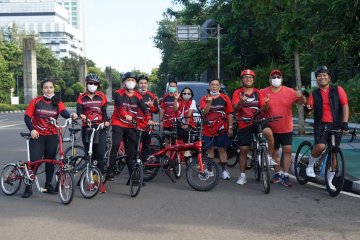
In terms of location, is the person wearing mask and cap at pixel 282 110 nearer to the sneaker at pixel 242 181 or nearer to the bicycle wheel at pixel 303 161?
the bicycle wheel at pixel 303 161

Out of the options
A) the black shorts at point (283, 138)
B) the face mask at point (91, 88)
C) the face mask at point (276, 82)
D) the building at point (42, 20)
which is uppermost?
the building at point (42, 20)

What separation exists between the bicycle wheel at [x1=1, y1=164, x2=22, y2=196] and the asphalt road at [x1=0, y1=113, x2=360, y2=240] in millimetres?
133

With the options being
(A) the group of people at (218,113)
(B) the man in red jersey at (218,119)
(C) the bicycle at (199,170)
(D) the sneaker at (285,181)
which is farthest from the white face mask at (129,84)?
(D) the sneaker at (285,181)

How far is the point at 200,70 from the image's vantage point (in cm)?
3378

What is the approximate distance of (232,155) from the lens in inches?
399

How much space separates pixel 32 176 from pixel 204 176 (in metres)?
2.61

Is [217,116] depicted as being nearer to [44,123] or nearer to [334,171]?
[334,171]

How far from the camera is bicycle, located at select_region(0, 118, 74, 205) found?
666 centimetres

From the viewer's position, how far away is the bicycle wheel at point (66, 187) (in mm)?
6594

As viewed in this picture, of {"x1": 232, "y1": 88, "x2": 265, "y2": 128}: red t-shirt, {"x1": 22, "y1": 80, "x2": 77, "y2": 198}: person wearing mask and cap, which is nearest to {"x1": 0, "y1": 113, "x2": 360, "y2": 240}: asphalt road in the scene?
{"x1": 22, "y1": 80, "x2": 77, "y2": 198}: person wearing mask and cap

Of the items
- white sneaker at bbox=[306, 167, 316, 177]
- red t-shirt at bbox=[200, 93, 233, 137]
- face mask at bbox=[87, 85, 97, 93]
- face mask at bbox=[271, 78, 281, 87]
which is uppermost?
face mask at bbox=[271, 78, 281, 87]

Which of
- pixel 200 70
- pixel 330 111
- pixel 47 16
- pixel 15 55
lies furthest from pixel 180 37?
pixel 47 16

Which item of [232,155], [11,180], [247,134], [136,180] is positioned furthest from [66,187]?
[232,155]

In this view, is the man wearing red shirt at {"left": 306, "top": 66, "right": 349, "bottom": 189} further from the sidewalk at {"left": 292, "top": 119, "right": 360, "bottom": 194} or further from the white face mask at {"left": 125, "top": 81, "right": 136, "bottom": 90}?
the white face mask at {"left": 125, "top": 81, "right": 136, "bottom": 90}
